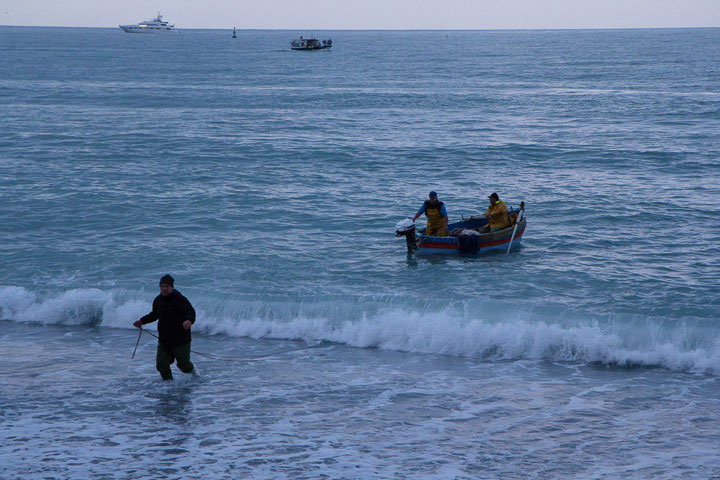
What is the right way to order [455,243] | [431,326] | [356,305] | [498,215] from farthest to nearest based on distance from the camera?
[498,215]
[455,243]
[356,305]
[431,326]

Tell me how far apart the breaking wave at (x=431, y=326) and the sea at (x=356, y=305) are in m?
0.05

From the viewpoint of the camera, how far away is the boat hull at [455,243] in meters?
19.2

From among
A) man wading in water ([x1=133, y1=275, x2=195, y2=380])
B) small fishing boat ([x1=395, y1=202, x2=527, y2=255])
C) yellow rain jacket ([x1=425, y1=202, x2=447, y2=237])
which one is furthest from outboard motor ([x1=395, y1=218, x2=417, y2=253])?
man wading in water ([x1=133, y1=275, x2=195, y2=380])

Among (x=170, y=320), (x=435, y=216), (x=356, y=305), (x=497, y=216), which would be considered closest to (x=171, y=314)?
(x=170, y=320)

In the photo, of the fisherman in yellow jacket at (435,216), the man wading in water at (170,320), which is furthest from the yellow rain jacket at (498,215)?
the man wading in water at (170,320)

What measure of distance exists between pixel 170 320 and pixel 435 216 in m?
10.5

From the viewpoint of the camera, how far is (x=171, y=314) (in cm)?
999

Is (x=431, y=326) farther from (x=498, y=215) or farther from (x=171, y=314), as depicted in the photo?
(x=498, y=215)

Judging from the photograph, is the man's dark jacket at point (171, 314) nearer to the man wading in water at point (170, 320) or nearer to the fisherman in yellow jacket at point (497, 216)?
the man wading in water at point (170, 320)

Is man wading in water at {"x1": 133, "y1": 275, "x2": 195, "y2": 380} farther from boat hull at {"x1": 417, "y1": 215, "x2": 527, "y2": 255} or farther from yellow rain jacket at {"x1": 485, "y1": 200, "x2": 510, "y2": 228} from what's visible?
yellow rain jacket at {"x1": 485, "y1": 200, "x2": 510, "y2": 228}

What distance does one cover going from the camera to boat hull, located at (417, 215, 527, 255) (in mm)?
19219

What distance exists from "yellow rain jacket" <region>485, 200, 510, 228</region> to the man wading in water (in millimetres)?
11478

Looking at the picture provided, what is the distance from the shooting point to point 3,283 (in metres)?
16.8

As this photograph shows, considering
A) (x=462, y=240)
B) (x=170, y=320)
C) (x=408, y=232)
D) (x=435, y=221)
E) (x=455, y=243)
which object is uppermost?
(x=435, y=221)
